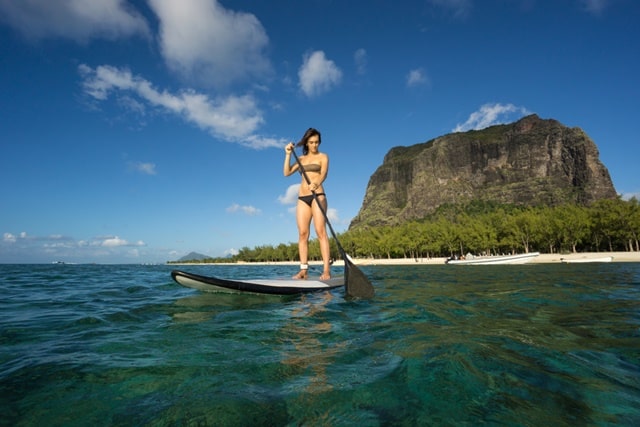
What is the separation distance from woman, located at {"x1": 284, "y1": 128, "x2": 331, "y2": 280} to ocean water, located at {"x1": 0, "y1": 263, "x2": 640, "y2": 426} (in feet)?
11.5

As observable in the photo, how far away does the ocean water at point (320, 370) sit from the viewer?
1800 millimetres

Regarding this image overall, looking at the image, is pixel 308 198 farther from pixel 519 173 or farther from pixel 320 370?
pixel 519 173

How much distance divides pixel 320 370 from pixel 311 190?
5515mm

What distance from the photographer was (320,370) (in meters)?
2.44

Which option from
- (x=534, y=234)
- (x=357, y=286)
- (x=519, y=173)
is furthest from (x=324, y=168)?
(x=519, y=173)

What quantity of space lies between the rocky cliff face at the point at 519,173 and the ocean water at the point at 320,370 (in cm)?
16857

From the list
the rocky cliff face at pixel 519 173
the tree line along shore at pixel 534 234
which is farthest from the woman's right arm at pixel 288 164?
the rocky cliff face at pixel 519 173

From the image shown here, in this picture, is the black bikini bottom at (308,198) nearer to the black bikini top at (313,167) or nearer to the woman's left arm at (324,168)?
the woman's left arm at (324,168)

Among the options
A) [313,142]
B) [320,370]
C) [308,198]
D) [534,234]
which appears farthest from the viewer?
[534,234]

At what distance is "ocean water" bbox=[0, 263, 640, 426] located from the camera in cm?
180

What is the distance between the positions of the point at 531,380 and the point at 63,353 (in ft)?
12.5

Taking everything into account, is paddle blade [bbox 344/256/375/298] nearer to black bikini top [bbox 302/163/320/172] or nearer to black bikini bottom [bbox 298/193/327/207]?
black bikini bottom [bbox 298/193/327/207]

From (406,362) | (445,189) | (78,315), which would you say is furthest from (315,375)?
(445,189)

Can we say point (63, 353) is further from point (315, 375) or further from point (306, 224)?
point (306, 224)
